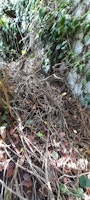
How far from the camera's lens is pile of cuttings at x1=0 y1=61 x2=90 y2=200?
1.17 m

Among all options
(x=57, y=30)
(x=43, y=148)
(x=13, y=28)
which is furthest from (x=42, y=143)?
(x=13, y=28)

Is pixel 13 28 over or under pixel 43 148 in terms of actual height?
over

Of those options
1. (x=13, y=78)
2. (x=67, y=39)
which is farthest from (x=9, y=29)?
(x=13, y=78)

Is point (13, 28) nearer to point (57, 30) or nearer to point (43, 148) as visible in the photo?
point (57, 30)

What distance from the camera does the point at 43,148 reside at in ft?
4.40

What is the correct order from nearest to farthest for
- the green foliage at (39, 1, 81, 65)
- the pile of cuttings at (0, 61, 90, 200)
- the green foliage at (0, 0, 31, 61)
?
the pile of cuttings at (0, 61, 90, 200) < the green foliage at (39, 1, 81, 65) < the green foliage at (0, 0, 31, 61)

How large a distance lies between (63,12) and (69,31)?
0.67ft

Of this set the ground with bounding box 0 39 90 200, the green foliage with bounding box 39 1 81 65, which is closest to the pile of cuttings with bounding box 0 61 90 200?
the ground with bounding box 0 39 90 200

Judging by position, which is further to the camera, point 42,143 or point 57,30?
point 57,30

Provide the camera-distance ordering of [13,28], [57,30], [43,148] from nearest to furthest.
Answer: [43,148] → [57,30] → [13,28]

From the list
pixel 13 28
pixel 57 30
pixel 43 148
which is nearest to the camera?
pixel 43 148

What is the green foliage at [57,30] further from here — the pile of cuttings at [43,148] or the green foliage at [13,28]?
the green foliage at [13,28]

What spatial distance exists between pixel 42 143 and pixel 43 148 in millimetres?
41

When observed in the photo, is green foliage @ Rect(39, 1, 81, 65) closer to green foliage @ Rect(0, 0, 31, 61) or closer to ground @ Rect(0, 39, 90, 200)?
ground @ Rect(0, 39, 90, 200)
